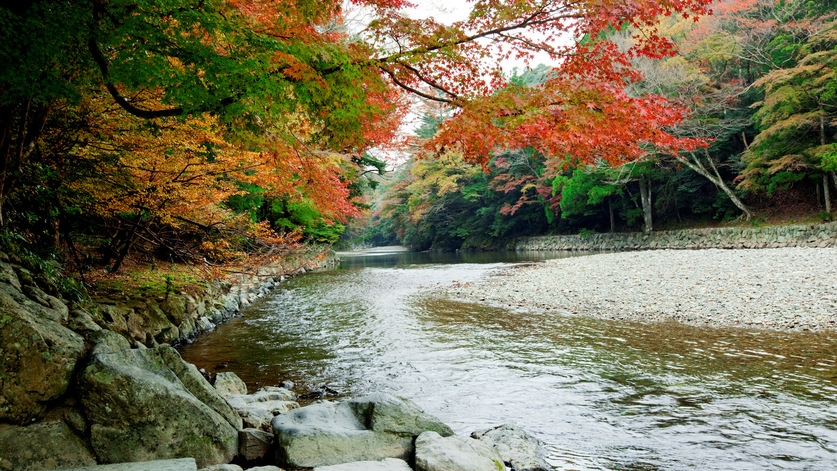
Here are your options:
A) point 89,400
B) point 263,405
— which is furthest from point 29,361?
point 263,405

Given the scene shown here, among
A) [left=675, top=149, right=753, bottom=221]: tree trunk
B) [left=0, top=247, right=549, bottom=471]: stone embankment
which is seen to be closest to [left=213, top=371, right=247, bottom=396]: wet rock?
[left=0, top=247, right=549, bottom=471]: stone embankment

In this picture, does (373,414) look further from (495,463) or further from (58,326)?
(58,326)

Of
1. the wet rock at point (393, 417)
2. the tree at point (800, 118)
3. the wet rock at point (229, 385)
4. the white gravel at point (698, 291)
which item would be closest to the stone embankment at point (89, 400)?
the wet rock at point (393, 417)

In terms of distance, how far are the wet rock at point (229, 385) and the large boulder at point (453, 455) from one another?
2.65m

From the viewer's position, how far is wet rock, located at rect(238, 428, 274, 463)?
3.63m

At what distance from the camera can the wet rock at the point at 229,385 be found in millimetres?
5228

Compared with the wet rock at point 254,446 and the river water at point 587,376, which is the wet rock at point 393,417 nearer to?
the river water at point 587,376

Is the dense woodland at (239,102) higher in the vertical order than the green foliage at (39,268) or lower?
higher

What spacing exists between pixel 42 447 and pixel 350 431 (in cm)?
204

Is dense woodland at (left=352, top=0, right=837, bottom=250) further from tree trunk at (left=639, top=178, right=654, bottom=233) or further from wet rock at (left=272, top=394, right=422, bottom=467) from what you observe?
wet rock at (left=272, top=394, right=422, bottom=467)

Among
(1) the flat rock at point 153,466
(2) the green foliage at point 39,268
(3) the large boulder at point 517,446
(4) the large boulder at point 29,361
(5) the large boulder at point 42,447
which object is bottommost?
(3) the large boulder at point 517,446

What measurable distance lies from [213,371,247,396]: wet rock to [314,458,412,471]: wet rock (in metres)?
2.41

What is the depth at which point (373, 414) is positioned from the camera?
391 centimetres

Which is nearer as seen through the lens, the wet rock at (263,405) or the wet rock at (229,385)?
the wet rock at (263,405)
